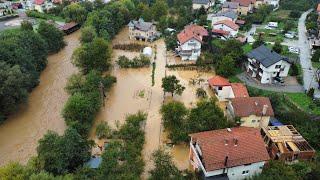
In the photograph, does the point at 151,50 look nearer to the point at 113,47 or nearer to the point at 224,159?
the point at 113,47

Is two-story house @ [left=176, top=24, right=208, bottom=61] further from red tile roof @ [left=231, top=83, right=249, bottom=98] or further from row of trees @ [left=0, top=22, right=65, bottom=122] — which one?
row of trees @ [left=0, top=22, right=65, bottom=122]

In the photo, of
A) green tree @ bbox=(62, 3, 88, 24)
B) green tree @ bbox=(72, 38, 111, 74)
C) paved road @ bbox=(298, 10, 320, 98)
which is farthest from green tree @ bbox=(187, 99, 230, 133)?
green tree @ bbox=(62, 3, 88, 24)

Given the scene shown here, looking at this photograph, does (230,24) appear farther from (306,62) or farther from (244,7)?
(306,62)

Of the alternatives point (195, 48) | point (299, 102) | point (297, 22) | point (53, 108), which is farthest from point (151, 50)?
point (297, 22)

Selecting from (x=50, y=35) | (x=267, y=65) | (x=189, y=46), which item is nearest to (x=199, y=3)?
(x=189, y=46)

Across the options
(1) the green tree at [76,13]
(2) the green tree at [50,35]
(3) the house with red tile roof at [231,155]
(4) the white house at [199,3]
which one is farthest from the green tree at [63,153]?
(4) the white house at [199,3]

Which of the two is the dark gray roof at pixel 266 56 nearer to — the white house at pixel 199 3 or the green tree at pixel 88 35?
the green tree at pixel 88 35
